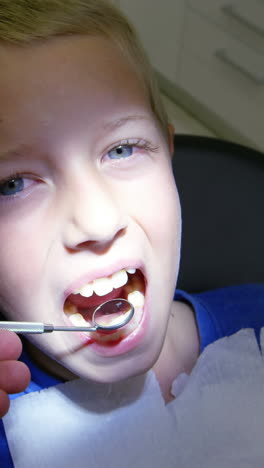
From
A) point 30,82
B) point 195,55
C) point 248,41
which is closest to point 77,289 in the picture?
point 30,82

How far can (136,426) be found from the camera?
71 centimetres

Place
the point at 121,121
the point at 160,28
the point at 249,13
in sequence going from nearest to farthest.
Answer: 1. the point at 121,121
2. the point at 249,13
3. the point at 160,28

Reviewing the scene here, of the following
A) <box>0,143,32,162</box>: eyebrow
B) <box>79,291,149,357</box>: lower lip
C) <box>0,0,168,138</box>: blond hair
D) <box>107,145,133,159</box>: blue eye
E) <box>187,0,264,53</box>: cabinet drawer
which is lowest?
<box>79,291,149,357</box>: lower lip

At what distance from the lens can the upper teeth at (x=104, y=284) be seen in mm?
568

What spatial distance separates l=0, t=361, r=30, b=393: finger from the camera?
506mm

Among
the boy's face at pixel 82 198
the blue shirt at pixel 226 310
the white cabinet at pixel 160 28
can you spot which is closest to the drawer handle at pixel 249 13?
the white cabinet at pixel 160 28

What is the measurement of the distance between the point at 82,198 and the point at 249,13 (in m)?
1.04

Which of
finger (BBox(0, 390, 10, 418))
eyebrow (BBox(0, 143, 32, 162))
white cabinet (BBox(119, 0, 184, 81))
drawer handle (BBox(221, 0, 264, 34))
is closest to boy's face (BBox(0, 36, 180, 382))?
eyebrow (BBox(0, 143, 32, 162))

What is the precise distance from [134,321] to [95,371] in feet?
0.24

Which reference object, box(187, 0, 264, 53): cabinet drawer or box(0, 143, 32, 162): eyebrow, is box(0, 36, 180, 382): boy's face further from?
box(187, 0, 264, 53): cabinet drawer

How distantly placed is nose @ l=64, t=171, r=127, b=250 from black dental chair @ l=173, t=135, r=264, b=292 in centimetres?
54

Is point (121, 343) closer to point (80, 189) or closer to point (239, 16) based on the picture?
point (80, 189)

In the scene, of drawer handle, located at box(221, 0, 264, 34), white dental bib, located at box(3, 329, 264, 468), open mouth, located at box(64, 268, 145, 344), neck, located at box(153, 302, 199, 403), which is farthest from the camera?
drawer handle, located at box(221, 0, 264, 34)

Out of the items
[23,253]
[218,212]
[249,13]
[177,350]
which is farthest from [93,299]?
[249,13]
